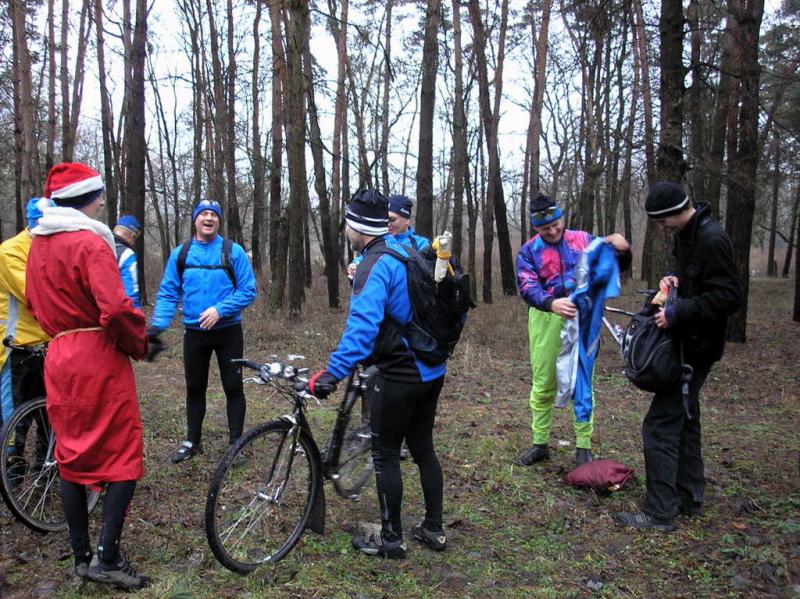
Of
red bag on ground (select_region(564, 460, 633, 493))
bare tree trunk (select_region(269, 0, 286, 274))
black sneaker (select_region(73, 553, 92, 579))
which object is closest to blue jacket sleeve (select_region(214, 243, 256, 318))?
black sneaker (select_region(73, 553, 92, 579))

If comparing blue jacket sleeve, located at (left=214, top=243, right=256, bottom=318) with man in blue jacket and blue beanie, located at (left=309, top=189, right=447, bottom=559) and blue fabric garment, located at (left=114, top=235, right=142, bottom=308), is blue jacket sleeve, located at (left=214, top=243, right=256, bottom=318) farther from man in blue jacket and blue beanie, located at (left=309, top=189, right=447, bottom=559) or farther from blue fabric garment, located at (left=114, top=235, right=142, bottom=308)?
man in blue jacket and blue beanie, located at (left=309, top=189, right=447, bottom=559)

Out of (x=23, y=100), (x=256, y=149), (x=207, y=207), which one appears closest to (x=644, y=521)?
(x=207, y=207)

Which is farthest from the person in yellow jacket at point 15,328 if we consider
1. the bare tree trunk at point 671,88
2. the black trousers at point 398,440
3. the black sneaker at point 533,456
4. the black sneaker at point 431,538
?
the bare tree trunk at point 671,88

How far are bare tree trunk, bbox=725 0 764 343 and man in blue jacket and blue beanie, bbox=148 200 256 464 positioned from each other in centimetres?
793

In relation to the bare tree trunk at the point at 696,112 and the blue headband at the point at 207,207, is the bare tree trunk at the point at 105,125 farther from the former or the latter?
the bare tree trunk at the point at 696,112

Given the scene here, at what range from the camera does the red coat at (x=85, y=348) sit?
9.66 feet

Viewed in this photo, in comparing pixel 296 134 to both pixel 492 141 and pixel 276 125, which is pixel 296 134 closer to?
pixel 276 125

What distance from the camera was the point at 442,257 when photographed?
10.6 feet

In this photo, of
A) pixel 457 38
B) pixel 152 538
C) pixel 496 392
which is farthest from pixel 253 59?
pixel 152 538

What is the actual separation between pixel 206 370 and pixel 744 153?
9.90 m

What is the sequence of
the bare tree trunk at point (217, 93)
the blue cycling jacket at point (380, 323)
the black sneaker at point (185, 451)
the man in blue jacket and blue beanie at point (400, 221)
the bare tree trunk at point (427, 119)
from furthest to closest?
the bare tree trunk at point (217, 93)
the bare tree trunk at point (427, 119)
the man in blue jacket and blue beanie at point (400, 221)
the black sneaker at point (185, 451)
the blue cycling jacket at point (380, 323)

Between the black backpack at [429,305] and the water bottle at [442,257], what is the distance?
0.14 ft

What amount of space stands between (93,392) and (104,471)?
1.30ft

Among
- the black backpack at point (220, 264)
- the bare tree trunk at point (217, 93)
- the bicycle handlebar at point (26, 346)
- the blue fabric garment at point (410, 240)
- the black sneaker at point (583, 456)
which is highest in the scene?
the bare tree trunk at point (217, 93)
